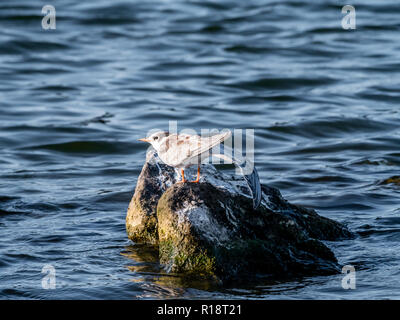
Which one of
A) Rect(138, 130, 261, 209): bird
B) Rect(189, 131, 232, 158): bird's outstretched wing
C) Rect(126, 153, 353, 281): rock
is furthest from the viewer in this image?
Rect(126, 153, 353, 281): rock

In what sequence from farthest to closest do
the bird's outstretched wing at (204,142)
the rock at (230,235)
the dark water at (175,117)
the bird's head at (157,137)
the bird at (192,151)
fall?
1. the dark water at (175,117)
2. the bird's head at (157,137)
3. the rock at (230,235)
4. the bird at (192,151)
5. the bird's outstretched wing at (204,142)

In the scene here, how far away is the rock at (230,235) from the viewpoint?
652 cm

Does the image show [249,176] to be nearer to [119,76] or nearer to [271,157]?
[271,157]

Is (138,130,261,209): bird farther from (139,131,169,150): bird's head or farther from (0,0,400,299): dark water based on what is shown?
(0,0,400,299): dark water

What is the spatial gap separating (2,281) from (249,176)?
8.74 feet

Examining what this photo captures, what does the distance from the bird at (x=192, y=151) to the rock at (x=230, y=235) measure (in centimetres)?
26

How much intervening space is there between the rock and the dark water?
0.23 metres

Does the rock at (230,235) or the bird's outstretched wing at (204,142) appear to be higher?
the bird's outstretched wing at (204,142)

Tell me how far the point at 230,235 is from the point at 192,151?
3.23 feet

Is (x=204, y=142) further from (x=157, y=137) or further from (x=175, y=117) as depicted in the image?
(x=175, y=117)

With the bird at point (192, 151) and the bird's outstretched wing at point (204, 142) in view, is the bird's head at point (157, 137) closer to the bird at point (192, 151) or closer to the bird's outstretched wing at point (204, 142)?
the bird at point (192, 151)

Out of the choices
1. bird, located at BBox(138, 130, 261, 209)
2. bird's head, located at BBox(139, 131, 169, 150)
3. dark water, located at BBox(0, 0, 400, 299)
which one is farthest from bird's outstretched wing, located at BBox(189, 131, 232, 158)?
dark water, located at BBox(0, 0, 400, 299)

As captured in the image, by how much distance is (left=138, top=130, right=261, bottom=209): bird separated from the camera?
20.1 ft

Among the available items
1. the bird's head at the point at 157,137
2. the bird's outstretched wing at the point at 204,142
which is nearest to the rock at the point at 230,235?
the bird's head at the point at 157,137
